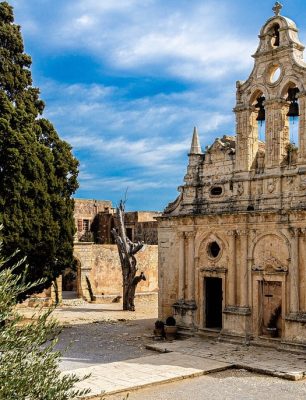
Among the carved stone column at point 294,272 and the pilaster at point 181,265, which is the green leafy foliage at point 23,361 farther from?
the pilaster at point 181,265

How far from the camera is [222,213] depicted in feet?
61.4

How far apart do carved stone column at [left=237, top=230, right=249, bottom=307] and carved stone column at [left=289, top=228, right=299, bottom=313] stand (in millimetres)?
1690

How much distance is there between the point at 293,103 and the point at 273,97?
954mm

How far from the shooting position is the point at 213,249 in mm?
19547

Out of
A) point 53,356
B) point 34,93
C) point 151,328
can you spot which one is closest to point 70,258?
point 151,328

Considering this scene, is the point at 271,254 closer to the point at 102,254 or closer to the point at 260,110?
the point at 260,110

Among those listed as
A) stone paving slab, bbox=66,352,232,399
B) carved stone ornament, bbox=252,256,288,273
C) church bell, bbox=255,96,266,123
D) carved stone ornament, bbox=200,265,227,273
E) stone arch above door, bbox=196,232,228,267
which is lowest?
stone paving slab, bbox=66,352,232,399

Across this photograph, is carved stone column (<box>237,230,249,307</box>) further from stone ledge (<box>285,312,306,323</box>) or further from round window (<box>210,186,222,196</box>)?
round window (<box>210,186,222,196</box>)

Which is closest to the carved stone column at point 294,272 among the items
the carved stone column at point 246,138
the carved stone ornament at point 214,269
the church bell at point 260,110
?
the carved stone ornament at point 214,269

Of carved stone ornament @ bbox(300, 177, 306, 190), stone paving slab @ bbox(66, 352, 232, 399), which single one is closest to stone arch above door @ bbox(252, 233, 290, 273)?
carved stone ornament @ bbox(300, 177, 306, 190)

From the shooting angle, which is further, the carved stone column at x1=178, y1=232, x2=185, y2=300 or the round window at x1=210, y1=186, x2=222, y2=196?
the carved stone column at x1=178, y1=232, x2=185, y2=300

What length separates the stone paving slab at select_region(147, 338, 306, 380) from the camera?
47.1 ft

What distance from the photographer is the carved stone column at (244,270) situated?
17.9 metres

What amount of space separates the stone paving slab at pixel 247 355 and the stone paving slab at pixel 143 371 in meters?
0.53
